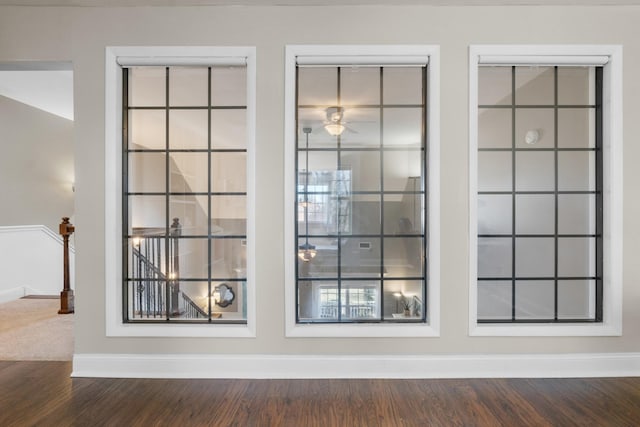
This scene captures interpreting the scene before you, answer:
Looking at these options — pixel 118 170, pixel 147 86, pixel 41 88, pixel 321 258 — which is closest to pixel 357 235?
pixel 321 258

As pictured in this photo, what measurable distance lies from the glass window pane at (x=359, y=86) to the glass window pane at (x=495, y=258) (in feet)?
4.25

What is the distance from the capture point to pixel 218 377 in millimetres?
2320

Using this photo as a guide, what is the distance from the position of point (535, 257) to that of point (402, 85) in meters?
1.56

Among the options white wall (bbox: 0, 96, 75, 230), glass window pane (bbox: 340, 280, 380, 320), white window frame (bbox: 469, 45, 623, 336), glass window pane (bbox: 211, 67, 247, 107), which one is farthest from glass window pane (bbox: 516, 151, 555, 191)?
white wall (bbox: 0, 96, 75, 230)

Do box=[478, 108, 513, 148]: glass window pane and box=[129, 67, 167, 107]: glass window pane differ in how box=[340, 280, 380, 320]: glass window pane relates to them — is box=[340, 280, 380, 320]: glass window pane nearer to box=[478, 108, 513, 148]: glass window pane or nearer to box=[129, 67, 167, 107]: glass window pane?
box=[478, 108, 513, 148]: glass window pane

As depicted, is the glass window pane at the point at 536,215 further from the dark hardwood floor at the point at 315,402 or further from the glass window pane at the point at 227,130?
the glass window pane at the point at 227,130

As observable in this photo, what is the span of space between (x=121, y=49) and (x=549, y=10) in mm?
2916

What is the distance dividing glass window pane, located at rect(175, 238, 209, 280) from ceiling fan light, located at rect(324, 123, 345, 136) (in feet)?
3.97

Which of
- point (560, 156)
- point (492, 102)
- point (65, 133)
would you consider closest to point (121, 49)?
point (492, 102)

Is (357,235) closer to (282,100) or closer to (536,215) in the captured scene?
(282,100)

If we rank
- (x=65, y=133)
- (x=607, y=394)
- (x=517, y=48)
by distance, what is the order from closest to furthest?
(x=607, y=394)
(x=517, y=48)
(x=65, y=133)

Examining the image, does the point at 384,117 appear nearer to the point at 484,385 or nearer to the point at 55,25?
the point at 484,385

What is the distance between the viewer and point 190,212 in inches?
96.8

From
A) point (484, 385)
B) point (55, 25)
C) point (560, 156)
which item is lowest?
point (484, 385)
